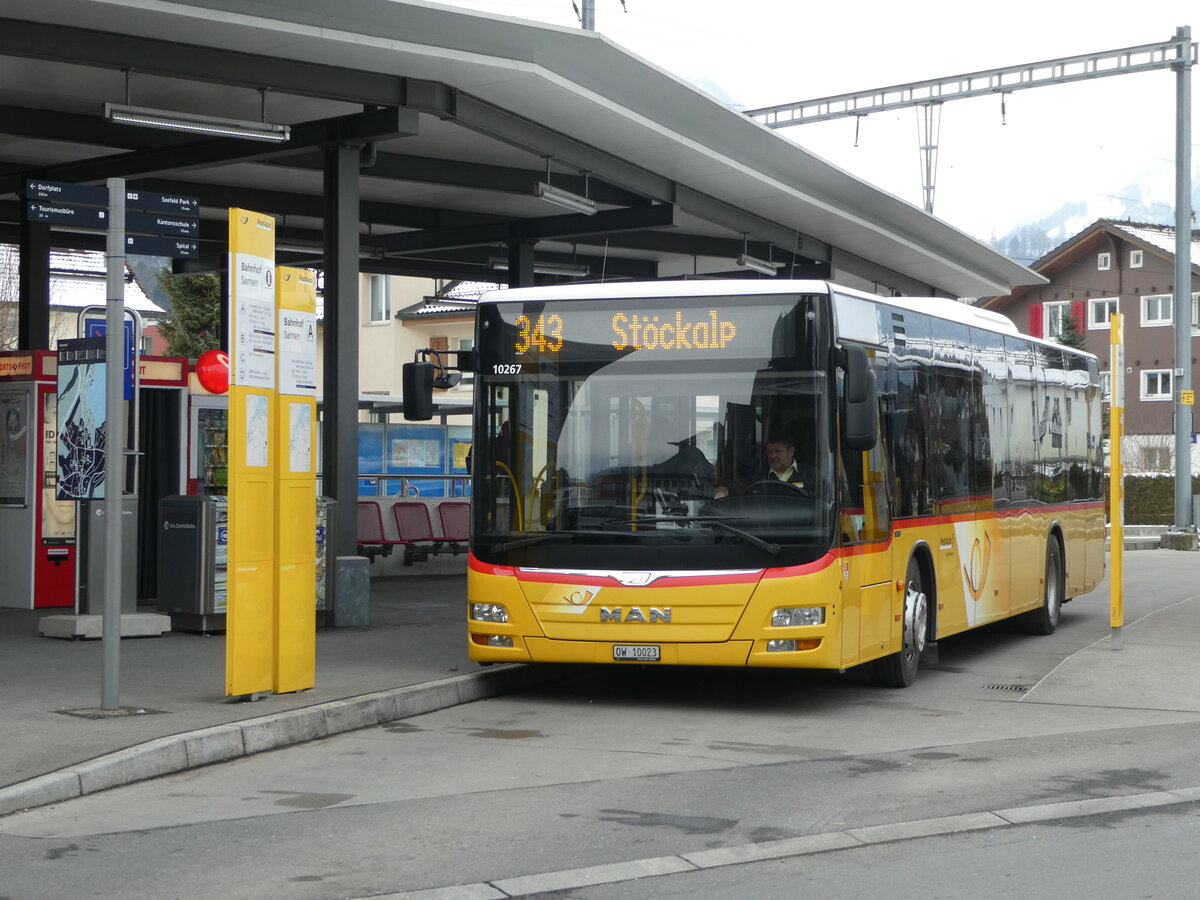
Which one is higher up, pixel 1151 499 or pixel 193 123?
pixel 193 123

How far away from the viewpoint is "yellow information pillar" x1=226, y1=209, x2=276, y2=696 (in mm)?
10062

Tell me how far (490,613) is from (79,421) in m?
4.40

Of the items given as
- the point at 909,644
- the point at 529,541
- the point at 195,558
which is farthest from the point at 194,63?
the point at 909,644

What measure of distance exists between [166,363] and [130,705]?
7.54 m

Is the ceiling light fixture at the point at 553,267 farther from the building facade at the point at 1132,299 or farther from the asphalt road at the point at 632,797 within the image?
the building facade at the point at 1132,299

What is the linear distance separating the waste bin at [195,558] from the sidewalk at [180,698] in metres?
0.23

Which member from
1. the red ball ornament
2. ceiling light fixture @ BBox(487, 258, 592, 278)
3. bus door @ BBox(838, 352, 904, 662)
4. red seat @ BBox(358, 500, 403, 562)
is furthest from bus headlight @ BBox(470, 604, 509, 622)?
ceiling light fixture @ BBox(487, 258, 592, 278)

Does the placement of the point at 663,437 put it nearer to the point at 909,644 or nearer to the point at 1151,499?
the point at 909,644

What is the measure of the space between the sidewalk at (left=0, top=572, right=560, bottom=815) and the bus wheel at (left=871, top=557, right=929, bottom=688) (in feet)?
8.55

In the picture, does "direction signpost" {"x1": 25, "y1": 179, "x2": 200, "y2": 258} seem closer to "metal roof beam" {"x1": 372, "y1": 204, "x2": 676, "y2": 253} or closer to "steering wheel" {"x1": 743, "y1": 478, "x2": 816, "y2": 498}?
"steering wheel" {"x1": 743, "y1": 478, "x2": 816, "y2": 498}

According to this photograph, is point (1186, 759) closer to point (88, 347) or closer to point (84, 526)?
point (88, 347)

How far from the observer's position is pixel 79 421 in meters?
13.6

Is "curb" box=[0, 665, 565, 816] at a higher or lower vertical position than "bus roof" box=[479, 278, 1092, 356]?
lower

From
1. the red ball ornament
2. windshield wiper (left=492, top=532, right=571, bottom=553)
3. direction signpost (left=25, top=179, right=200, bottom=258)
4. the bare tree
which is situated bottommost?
windshield wiper (left=492, top=532, right=571, bottom=553)
